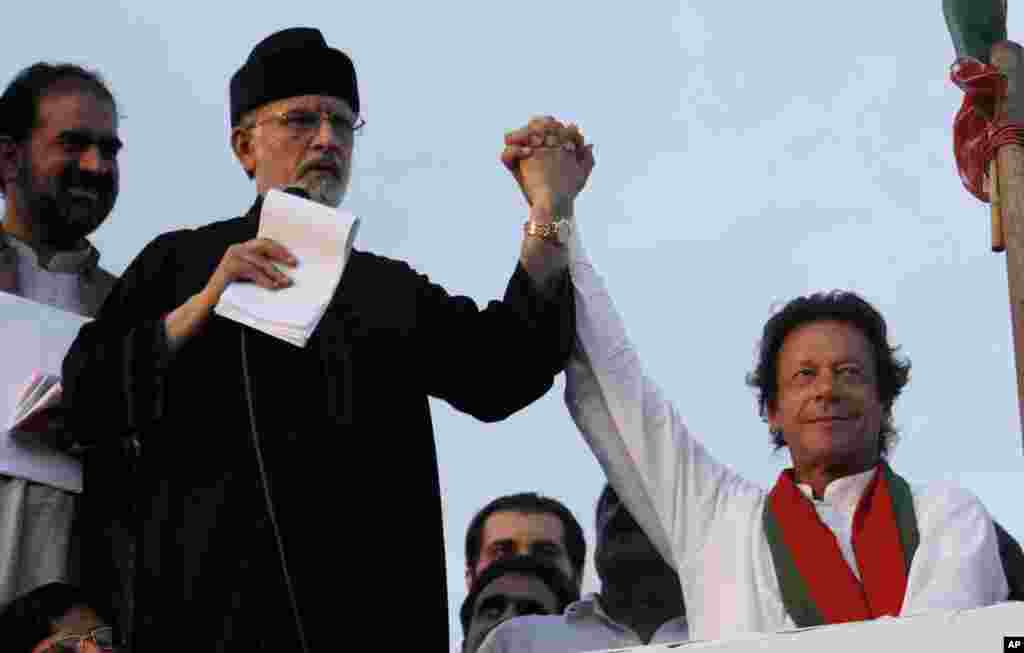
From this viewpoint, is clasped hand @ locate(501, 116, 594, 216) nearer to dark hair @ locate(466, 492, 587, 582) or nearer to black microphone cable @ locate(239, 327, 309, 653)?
black microphone cable @ locate(239, 327, 309, 653)

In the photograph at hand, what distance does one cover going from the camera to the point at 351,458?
18.0ft

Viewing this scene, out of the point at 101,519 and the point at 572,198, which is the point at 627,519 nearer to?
the point at 572,198

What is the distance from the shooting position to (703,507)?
5.61 m

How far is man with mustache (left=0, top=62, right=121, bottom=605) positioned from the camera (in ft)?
20.4

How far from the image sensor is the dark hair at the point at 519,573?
6727 mm

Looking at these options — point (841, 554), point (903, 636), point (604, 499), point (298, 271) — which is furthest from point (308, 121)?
point (903, 636)

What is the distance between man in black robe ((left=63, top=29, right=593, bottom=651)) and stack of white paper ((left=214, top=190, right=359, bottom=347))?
0.14ft

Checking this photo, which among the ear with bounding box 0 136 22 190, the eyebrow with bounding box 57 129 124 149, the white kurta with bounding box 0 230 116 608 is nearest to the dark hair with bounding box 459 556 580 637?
the white kurta with bounding box 0 230 116 608

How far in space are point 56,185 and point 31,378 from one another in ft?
2.27

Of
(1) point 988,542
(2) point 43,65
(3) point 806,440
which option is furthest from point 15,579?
(1) point 988,542

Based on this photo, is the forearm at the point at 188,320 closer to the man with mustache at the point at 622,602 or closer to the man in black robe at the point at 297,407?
the man in black robe at the point at 297,407

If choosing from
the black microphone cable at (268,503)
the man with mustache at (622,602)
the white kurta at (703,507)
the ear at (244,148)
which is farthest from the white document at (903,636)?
the ear at (244,148)

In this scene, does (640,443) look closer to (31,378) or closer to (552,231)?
(552,231)

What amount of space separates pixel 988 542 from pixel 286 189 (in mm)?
2000
